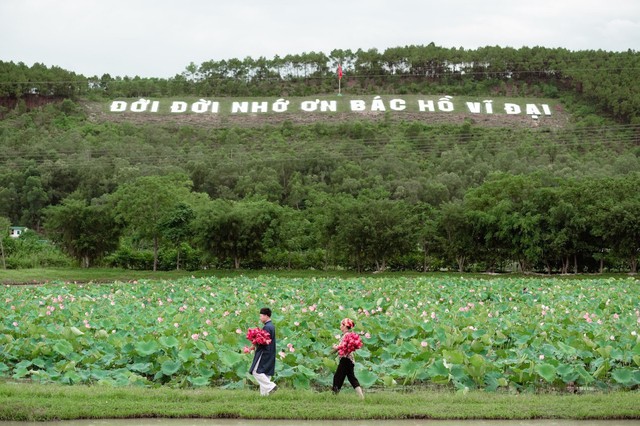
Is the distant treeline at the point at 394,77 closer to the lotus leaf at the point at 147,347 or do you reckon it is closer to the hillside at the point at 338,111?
the hillside at the point at 338,111

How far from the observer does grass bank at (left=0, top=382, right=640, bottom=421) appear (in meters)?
13.4

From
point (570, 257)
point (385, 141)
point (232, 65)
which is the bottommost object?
point (570, 257)

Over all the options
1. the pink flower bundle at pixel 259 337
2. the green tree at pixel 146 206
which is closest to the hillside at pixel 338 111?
the green tree at pixel 146 206

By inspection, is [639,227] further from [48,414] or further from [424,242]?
[48,414]

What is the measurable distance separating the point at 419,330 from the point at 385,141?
288 ft

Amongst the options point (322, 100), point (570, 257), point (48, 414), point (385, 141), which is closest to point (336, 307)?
point (48, 414)

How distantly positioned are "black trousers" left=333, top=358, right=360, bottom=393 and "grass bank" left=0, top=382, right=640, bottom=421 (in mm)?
211

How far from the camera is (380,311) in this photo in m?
23.7

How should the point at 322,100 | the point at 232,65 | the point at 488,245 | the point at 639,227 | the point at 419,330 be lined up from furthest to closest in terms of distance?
1. the point at 232,65
2. the point at 322,100
3. the point at 488,245
4. the point at 639,227
5. the point at 419,330

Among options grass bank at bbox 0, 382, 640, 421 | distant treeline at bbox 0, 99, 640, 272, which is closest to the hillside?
distant treeline at bbox 0, 99, 640, 272

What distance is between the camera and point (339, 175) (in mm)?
83812

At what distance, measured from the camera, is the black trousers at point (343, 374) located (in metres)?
14.2

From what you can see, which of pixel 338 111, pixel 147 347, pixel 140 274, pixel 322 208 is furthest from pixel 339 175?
pixel 147 347

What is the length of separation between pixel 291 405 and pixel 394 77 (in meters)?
137
